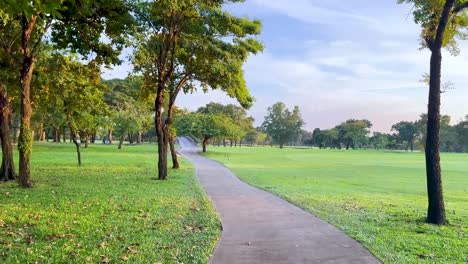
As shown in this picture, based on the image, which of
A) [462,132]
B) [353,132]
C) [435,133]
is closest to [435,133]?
[435,133]

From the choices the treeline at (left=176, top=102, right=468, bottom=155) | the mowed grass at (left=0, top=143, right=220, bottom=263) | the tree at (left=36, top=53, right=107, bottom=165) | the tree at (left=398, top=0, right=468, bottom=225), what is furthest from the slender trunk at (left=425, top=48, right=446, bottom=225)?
the treeline at (left=176, top=102, right=468, bottom=155)

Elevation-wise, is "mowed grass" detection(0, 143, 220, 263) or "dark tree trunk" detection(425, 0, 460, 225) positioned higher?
"dark tree trunk" detection(425, 0, 460, 225)

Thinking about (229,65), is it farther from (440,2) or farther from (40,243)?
(40,243)

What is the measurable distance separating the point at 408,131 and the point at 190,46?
123180 mm

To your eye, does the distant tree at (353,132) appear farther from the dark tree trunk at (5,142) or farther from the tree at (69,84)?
the dark tree trunk at (5,142)

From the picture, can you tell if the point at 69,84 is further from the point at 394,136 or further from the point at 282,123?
the point at 394,136

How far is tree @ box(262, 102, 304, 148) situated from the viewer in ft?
438

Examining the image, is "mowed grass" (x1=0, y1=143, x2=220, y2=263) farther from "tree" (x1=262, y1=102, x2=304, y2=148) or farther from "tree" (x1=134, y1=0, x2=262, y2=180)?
"tree" (x1=262, y1=102, x2=304, y2=148)

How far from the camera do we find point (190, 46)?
774 inches

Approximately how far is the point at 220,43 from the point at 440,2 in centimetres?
1119

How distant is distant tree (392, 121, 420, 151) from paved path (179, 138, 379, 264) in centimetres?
12699

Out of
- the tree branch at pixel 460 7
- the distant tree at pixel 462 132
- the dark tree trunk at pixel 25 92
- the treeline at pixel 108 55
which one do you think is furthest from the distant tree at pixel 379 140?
the dark tree trunk at pixel 25 92

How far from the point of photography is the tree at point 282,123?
133375mm

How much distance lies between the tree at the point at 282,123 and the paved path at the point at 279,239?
122 metres
